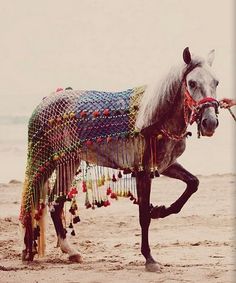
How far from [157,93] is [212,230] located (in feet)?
9.59

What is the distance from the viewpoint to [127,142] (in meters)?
5.92

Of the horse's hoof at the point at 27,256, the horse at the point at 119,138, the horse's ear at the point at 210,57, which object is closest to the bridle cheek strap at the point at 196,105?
A: the horse at the point at 119,138

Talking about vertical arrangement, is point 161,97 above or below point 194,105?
above

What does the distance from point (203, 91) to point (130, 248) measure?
92.1 inches

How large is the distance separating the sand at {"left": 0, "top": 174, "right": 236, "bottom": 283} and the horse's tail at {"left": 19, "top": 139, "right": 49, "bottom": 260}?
154mm

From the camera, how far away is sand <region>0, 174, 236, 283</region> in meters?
5.55

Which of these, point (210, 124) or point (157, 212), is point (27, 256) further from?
point (210, 124)

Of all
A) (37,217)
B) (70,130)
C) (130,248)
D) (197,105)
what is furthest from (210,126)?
(130,248)

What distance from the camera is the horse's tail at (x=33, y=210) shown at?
6.52 meters

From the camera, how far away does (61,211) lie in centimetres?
670

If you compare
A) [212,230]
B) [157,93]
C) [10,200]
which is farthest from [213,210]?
[157,93]

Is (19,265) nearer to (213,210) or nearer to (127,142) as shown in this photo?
(127,142)

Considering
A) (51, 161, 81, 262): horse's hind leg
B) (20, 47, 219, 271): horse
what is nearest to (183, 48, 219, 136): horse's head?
(20, 47, 219, 271): horse

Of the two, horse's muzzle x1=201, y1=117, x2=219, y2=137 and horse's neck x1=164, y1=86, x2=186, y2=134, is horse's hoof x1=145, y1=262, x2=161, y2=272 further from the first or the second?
horse's muzzle x1=201, y1=117, x2=219, y2=137
